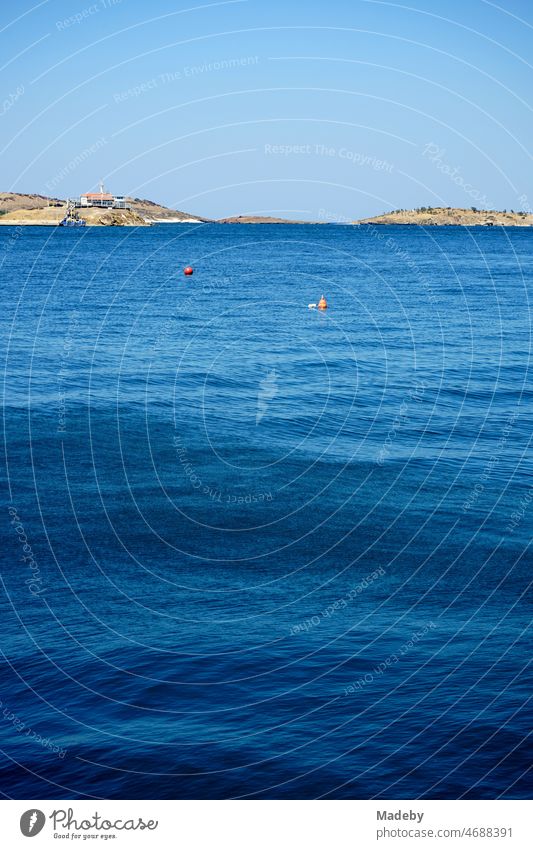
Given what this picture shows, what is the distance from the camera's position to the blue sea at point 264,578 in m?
24.2

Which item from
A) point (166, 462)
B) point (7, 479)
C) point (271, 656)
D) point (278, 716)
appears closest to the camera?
point (278, 716)

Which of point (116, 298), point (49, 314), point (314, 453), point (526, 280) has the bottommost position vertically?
point (314, 453)

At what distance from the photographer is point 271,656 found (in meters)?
28.8

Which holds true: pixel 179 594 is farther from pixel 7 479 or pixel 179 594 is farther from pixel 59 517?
pixel 7 479

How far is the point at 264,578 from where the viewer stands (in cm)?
3412

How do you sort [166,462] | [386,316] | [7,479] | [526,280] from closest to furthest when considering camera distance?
[7,479] < [166,462] < [386,316] < [526,280]

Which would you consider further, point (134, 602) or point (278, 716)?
point (134, 602)

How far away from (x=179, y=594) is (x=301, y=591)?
168 inches

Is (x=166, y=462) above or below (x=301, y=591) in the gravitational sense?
above

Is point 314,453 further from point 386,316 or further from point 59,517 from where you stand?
point 386,316

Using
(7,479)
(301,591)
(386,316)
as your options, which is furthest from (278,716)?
(386,316)

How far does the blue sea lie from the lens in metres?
24.2
